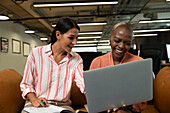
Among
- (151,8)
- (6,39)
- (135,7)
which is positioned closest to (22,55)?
(6,39)

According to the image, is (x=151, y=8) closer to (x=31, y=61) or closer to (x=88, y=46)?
(x=31, y=61)

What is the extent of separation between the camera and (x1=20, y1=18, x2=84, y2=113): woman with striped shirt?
1434mm

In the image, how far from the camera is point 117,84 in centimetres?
90

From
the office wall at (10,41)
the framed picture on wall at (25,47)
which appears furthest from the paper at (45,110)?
the framed picture on wall at (25,47)

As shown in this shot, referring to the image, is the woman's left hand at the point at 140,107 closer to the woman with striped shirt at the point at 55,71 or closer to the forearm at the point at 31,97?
the woman with striped shirt at the point at 55,71

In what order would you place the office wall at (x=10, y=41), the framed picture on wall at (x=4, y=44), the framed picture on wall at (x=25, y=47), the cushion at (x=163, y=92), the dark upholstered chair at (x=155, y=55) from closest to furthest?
the cushion at (x=163, y=92) < the dark upholstered chair at (x=155, y=55) < the framed picture on wall at (x=4, y=44) < the office wall at (x=10, y=41) < the framed picture on wall at (x=25, y=47)

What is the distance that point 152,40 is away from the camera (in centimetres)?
1235

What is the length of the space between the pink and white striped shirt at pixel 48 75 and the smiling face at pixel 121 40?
0.38m

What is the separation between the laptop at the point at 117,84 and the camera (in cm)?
87

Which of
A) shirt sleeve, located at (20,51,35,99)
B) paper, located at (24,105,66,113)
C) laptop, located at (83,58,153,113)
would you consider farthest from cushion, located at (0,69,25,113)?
laptop, located at (83,58,153,113)

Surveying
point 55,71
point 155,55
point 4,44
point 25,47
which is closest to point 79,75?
point 55,71

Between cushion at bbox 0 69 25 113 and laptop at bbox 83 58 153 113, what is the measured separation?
909 millimetres

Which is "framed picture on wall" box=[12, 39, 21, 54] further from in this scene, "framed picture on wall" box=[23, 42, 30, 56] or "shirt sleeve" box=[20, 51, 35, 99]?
"shirt sleeve" box=[20, 51, 35, 99]

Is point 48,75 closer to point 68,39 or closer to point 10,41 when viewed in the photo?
point 68,39
